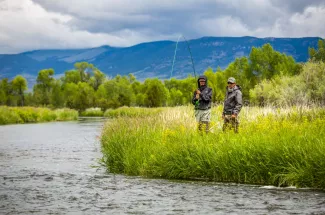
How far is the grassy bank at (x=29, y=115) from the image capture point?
52.9 metres

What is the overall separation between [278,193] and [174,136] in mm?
4012

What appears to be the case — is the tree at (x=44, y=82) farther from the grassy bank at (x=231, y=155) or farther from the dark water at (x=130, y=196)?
the dark water at (x=130, y=196)

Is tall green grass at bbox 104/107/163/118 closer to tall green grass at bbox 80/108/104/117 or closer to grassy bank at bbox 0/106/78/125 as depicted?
grassy bank at bbox 0/106/78/125

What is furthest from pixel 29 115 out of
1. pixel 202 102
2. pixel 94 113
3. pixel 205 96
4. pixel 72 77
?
pixel 72 77

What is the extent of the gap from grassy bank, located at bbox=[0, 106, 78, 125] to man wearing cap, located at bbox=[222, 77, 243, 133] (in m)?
40.9

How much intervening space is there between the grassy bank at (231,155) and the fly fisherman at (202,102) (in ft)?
1.63

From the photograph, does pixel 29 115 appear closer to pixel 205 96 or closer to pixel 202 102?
pixel 202 102

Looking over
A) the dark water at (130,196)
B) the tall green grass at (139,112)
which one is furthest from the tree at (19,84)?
the dark water at (130,196)

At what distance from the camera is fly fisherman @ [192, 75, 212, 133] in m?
14.7

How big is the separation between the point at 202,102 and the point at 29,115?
46544 millimetres

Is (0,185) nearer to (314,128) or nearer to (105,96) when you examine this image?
(314,128)

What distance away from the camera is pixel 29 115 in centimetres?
5828

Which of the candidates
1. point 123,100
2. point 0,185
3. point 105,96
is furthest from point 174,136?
point 105,96

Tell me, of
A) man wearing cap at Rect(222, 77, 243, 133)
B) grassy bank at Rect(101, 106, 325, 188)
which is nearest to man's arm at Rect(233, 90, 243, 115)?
man wearing cap at Rect(222, 77, 243, 133)
